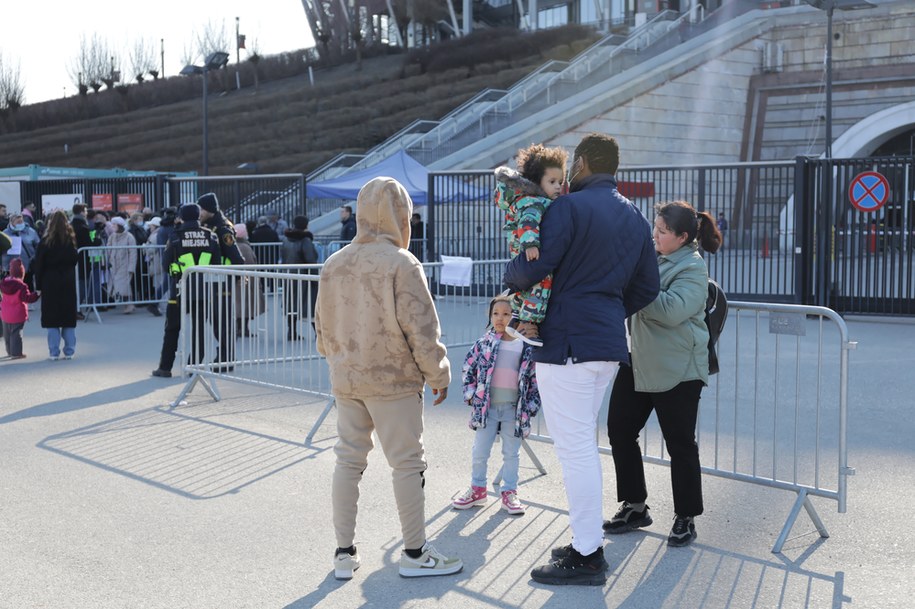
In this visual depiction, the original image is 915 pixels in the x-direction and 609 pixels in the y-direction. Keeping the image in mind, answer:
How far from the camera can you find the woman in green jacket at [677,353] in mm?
4910

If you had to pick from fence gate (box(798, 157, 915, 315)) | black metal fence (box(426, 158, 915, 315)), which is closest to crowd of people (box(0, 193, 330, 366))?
black metal fence (box(426, 158, 915, 315))

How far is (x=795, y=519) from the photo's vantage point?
524cm

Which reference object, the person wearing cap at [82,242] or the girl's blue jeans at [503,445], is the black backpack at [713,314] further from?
the person wearing cap at [82,242]

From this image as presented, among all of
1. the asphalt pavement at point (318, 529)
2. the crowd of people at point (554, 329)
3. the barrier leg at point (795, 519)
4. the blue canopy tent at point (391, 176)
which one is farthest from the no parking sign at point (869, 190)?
the crowd of people at point (554, 329)

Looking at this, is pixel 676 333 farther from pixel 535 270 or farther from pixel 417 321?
pixel 417 321

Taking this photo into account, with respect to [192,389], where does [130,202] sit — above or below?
above

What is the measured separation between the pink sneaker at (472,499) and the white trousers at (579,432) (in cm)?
125

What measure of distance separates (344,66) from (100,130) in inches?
662

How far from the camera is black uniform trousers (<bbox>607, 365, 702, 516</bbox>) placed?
5.02 m

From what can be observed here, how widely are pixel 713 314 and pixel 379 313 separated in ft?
6.05

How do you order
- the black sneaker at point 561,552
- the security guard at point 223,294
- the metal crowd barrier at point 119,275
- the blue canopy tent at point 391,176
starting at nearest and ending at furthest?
1. the black sneaker at point 561,552
2. the security guard at point 223,294
3. the metal crowd barrier at point 119,275
4. the blue canopy tent at point 391,176

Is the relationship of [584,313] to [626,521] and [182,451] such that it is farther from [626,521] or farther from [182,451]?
[182,451]

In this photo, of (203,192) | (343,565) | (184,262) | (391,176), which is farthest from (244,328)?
(391,176)

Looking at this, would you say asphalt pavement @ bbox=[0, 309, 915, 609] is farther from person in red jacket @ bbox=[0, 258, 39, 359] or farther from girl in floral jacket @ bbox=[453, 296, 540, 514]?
person in red jacket @ bbox=[0, 258, 39, 359]
